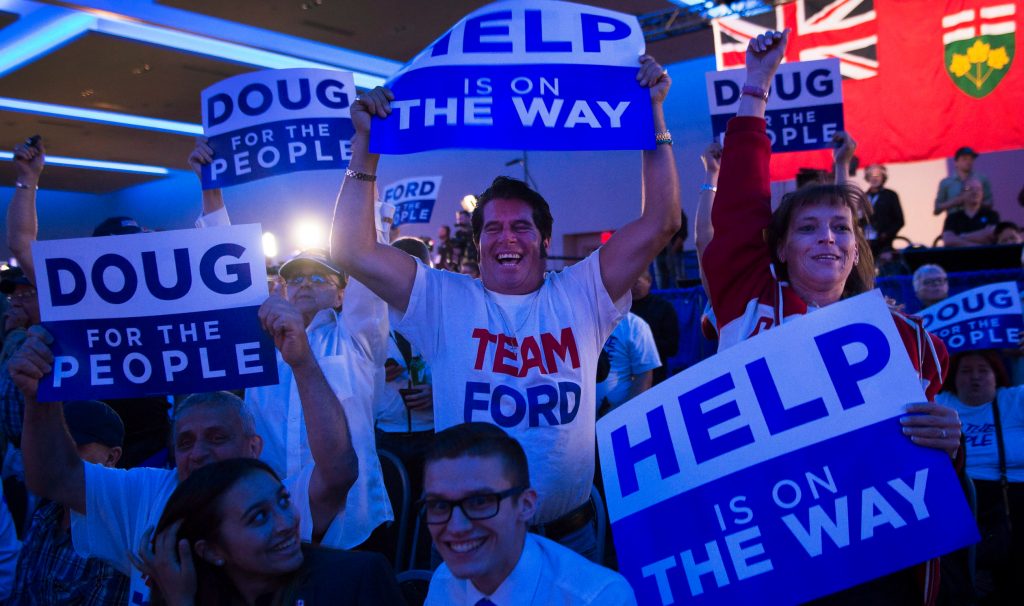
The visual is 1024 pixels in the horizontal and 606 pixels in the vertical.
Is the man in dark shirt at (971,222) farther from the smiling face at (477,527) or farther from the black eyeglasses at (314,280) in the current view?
the smiling face at (477,527)

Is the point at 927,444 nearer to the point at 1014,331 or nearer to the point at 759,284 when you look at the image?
the point at 759,284

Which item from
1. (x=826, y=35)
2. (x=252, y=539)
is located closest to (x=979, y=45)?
(x=826, y=35)

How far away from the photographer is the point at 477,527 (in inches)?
62.5

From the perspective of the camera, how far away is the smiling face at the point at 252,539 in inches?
69.7

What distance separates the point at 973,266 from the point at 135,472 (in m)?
6.56

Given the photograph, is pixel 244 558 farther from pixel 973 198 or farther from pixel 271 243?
pixel 271 243

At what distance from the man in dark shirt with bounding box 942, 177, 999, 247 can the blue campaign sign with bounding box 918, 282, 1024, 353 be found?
427 cm

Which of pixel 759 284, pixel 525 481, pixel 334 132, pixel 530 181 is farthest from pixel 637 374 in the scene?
pixel 530 181

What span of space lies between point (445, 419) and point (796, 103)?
312cm

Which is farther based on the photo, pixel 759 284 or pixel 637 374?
pixel 637 374

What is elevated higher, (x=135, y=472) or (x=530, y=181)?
(x=530, y=181)

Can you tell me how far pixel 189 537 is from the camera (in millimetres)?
1796

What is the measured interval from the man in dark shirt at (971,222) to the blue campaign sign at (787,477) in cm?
716

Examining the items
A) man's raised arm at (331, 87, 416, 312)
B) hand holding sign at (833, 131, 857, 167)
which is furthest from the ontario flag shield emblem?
man's raised arm at (331, 87, 416, 312)
